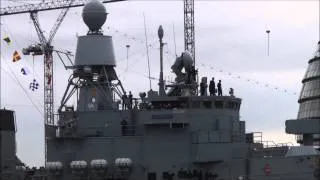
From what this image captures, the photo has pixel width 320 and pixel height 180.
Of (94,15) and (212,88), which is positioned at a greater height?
(94,15)

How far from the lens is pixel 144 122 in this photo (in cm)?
4284

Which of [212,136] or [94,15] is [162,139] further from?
[94,15]

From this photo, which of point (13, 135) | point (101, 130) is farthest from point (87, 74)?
point (13, 135)

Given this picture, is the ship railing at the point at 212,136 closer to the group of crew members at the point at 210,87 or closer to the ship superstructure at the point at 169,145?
the ship superstructure at the point at 169,145

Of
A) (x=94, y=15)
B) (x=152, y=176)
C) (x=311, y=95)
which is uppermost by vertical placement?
(x=94, y=15)

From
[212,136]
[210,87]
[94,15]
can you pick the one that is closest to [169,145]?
[212,136]

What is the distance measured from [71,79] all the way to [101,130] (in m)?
4.42

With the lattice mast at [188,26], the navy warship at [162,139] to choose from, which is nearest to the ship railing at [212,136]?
the navy warship at [162,139]

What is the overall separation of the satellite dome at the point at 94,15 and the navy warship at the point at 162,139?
7.02 feet

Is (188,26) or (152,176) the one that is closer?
(152,176)

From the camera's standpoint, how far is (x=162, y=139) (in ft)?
140

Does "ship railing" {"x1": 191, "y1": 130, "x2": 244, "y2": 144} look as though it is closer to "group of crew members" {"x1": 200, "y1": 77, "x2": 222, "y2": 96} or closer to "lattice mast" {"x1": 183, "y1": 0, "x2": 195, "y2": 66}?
"group of crew members" {"x1": 200, "y1": 77, "x2": 222, "y2": 96}

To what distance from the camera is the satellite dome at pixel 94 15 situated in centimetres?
4684

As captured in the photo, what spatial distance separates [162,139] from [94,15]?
9.45 m
